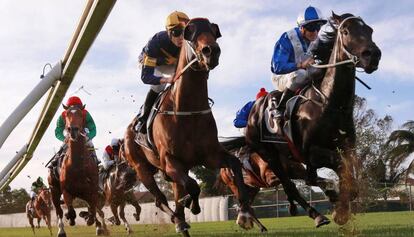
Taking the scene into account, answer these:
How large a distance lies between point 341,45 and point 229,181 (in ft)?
17.2

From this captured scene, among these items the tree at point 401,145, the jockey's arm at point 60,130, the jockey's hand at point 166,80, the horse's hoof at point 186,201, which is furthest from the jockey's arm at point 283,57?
the tree at point 401,145

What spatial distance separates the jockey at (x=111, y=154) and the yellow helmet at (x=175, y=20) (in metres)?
10.5

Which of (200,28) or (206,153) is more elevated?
(200,28)

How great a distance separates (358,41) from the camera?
294 inches

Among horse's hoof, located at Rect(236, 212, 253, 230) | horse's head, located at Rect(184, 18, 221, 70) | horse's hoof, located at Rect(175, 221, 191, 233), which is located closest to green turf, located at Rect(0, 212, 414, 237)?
horse's hoof, located at Rect(236, 212, 253, 230)

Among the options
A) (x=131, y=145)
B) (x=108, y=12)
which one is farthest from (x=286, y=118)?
(x=108, y=12)

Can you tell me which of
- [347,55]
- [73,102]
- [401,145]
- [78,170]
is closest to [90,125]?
[73,102]

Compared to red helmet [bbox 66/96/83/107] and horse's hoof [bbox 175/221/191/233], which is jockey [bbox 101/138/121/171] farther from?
horse's hoof [bbox 175/221/191/233]

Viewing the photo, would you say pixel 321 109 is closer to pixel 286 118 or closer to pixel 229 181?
pixel 286 118

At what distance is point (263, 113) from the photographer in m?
9.91

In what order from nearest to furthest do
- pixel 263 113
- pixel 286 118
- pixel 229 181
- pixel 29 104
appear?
pixel 29 104
pixel 286 118
pixel 263 113
pixel 229 181

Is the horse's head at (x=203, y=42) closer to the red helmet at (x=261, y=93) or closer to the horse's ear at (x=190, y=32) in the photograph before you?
the horse's ear at (x=190, y=32)

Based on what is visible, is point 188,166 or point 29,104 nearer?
point 29,104

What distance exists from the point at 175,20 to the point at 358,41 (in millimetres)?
2705
